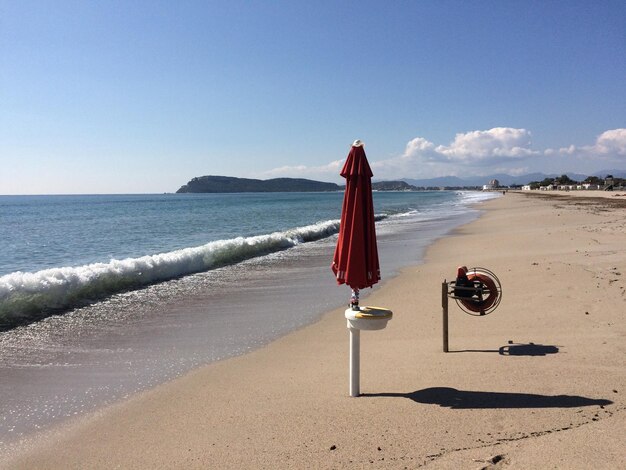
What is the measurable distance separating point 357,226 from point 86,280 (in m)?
9.29

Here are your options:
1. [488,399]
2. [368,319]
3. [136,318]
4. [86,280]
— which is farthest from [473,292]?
[86,280]

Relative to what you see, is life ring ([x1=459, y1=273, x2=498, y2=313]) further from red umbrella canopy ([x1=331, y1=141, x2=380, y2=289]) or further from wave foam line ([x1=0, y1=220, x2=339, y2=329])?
wave foam line ([x1=0, y1=220, x2=339, y2=329])

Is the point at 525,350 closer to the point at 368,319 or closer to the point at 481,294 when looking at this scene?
the point at 481,294

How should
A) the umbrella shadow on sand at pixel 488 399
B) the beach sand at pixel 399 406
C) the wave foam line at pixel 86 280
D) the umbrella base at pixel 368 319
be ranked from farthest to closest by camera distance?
1. the wave foam line at pixel 86 280
2. the umbrella base at pixel 368 319
3. the umbrella shadow on sand at pixel 488 399
4. the beach sand at pixel 399 406

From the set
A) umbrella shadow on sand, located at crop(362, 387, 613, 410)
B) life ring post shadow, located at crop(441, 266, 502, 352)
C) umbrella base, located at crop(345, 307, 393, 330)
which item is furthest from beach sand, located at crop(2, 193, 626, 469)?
umbrella base, located at crop(345, 307, 393, 330)

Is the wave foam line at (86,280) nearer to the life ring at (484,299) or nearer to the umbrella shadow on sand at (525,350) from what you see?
the life ring at (484,299)

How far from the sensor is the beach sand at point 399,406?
12.4 feet

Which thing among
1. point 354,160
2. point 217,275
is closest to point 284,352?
point 354,160

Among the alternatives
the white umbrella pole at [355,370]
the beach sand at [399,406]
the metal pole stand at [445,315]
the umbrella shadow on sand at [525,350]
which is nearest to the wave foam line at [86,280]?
the beach sand at [399,406]

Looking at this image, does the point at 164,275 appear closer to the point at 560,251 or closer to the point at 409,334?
the point at 409,334

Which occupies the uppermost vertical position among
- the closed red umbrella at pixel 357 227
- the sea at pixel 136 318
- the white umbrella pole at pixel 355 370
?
the closed red umbrella at pixel 357 227

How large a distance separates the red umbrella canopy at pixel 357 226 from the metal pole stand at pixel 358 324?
34 cm

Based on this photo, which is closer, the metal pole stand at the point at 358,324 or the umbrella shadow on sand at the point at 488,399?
the umbrella shadow on sand at the point at 488,399

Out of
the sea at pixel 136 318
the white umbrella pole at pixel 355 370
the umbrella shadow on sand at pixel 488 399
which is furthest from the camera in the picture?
the sea at pixel 136 318
